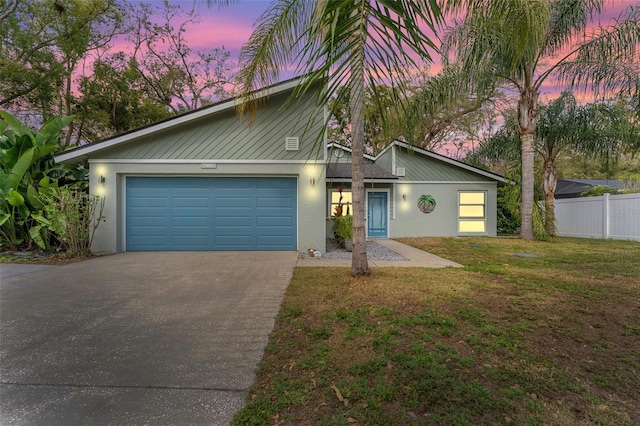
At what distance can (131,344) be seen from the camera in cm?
298

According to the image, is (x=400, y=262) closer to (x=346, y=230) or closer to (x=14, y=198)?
(x=346, y=230)

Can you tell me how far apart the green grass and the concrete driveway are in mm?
325

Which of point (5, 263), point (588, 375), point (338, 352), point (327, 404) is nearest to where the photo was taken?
point (327, 404)

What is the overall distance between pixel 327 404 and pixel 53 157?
9.77 m

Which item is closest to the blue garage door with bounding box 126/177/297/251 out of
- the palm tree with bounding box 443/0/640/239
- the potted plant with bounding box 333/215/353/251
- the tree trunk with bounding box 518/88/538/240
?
the potted plant with bounding box 333/215/353/251

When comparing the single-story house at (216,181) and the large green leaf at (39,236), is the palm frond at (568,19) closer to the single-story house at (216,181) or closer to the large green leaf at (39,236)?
the single-story house at (216,181)

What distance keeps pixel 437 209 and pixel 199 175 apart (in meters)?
9.72

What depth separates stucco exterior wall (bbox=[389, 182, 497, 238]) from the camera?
13305 millimetres

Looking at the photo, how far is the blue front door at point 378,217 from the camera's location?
1321cm

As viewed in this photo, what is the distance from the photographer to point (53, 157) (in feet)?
26.9

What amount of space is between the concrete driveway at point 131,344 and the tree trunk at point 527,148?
32.0 ft

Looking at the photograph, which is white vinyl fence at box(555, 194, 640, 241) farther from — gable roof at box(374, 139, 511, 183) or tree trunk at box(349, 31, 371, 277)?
tree trunk at box(349, 31, 371, 277)

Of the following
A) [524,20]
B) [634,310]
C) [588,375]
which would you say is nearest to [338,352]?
[588,375]

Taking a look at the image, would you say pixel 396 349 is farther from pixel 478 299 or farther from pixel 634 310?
pixel 634 310
